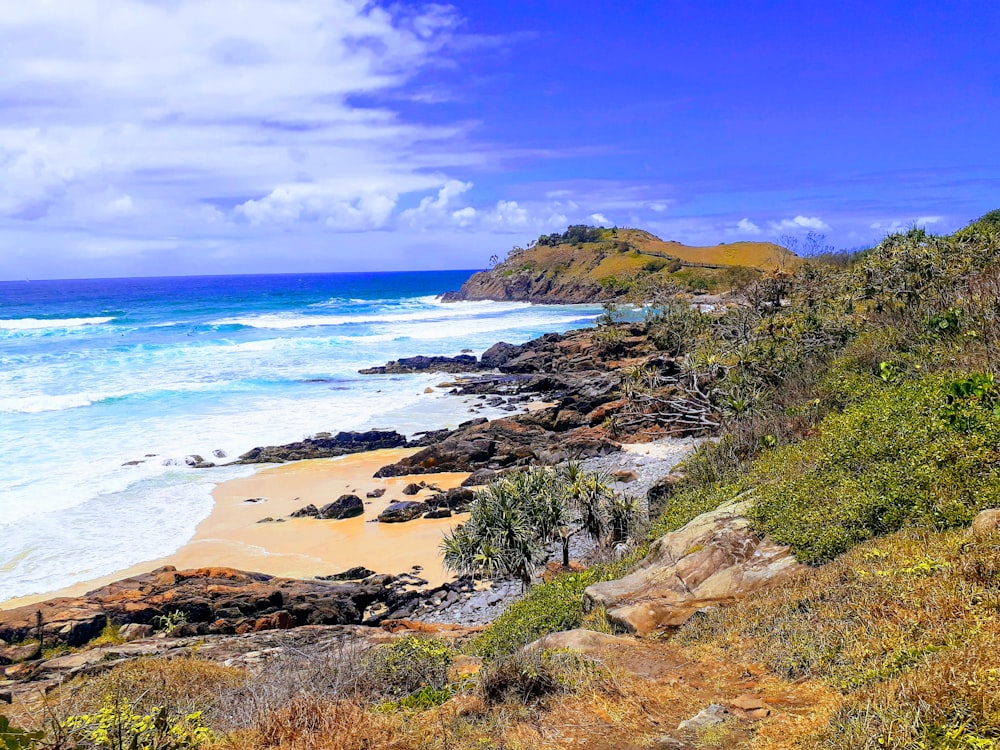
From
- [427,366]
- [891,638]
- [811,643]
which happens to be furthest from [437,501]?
[427,366]

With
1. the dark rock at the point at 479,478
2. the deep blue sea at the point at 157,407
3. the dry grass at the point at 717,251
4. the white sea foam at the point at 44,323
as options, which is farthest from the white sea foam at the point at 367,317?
the dark rock at the point at 479,478

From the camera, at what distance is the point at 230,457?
29172 mm

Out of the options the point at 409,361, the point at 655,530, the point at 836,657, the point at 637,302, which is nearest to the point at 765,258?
the point at 637,302

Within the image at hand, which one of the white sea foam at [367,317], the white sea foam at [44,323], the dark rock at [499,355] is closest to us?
the dark rock at [499,355]

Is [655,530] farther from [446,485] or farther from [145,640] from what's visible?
[446,485]

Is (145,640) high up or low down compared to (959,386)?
down

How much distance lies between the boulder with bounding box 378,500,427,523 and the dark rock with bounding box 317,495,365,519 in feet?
2.86

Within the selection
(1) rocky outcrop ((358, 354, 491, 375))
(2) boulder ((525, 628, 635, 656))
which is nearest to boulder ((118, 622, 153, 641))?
(2) boulder ((525, 628, 635, 656))

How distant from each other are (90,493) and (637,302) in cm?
5475

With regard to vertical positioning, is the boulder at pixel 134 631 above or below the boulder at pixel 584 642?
below

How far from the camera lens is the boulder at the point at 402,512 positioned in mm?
23266

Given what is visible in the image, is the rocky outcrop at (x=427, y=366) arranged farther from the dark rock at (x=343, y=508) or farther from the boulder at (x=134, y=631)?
the boulder at (x=134, y=631)

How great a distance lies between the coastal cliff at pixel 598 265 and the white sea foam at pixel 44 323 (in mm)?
60194

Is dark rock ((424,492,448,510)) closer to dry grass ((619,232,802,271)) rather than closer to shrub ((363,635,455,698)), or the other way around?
shrub ((363,635,455,698))
